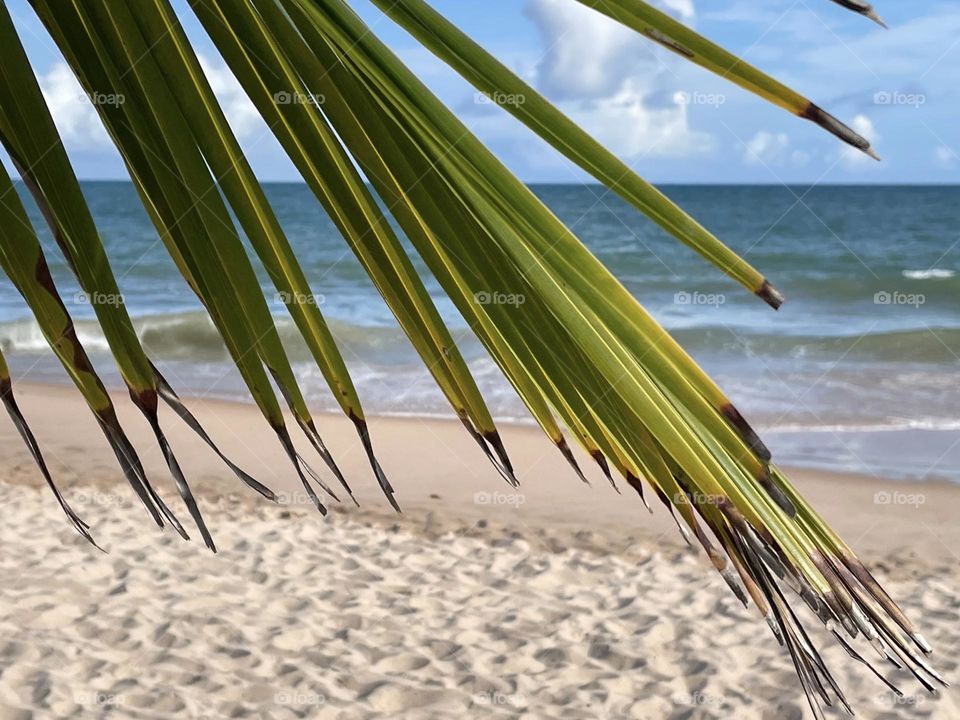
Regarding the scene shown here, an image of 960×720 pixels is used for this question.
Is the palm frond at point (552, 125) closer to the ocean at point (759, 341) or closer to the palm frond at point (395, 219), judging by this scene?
the palm frond at point (395, 219)

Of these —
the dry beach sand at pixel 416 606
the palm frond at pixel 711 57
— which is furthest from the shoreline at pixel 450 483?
the palm frond at pixel 711 57

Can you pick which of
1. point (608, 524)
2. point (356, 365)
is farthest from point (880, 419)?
point (356, 365)

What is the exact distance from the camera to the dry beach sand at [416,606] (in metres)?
3.46

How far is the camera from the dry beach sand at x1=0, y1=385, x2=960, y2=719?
3.46 m

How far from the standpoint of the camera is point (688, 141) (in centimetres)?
3584

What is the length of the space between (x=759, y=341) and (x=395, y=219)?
11894 millimetres

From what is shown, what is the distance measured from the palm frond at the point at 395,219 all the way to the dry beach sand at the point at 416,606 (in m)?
1.95

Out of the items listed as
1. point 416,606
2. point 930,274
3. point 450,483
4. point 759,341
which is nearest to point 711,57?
point 416,606

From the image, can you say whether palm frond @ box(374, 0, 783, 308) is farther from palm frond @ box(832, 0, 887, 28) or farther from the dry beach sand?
the dry beach sand

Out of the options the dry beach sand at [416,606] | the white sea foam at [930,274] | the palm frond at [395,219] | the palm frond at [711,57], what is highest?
the white sea foam at [930,274]

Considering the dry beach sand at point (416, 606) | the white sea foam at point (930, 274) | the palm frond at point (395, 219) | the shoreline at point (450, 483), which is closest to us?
the palm frond at point (395, 219)

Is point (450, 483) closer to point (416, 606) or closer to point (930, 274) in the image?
point (416, 606)

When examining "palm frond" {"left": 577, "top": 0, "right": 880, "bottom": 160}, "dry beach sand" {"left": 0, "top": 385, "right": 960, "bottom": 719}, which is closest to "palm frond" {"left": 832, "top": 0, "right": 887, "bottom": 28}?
"palm frond" {"left": 577, "top": 0, "right": 880, "bottom": 160}

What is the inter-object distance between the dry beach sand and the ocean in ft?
6.31
